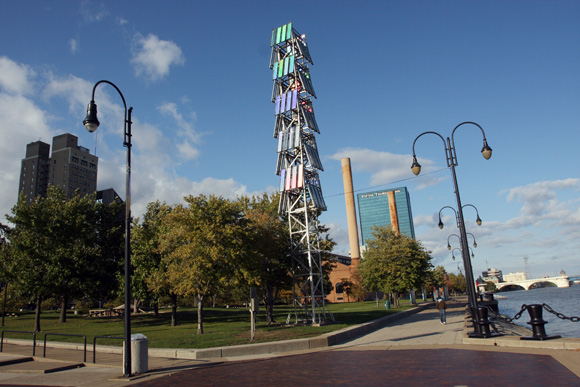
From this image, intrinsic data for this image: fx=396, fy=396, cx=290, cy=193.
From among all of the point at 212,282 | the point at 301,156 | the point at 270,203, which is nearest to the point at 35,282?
the point at 212,282

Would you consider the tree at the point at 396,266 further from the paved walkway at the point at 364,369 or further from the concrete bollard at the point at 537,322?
the concrete bollard at the point at 537,322

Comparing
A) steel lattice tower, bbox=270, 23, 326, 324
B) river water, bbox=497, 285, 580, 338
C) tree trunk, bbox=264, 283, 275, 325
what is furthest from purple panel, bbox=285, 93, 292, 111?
river water, bbox=497, 285, 580, 338

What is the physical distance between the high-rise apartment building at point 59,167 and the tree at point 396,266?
4890 inches

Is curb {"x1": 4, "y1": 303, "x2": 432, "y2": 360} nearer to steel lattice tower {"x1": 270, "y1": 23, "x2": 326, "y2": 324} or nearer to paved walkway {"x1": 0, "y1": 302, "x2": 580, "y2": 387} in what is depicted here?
paved walkway {"x1": 0, "y1": 302, "x2": 580, "y2": 387}

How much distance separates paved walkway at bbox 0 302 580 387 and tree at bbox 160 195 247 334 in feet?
24.5

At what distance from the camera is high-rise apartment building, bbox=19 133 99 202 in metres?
139

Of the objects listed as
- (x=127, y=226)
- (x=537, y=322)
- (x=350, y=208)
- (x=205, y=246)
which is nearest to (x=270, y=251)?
(x=205, y=246)

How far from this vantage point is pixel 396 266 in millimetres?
41094

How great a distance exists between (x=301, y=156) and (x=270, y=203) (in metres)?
9.92

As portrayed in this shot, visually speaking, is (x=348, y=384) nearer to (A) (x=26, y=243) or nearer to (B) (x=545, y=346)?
(B) (x=545, y=346)

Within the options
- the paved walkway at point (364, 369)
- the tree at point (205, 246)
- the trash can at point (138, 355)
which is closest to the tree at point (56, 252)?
the tree at point (205, 246)

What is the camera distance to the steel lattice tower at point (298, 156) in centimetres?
2634

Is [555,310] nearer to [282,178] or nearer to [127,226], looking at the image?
[282,178]

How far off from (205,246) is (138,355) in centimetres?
1094
